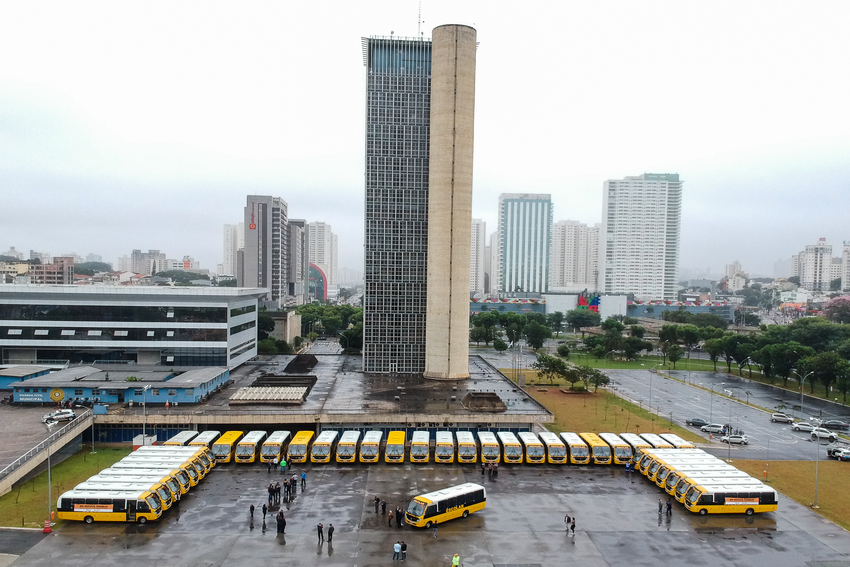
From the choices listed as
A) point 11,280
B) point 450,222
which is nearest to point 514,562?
point 450,222

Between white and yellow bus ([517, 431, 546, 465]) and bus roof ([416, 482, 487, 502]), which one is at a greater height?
bus roof ([416, 482, 487, 502])

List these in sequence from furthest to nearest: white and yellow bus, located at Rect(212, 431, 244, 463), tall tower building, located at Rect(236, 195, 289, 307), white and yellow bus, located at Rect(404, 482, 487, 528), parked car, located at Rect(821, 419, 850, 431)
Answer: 1. tall tower building, located at Rect(236, 195, 289, 307)
2. parked car, located at Rect(821, 419, 850, 431)
3. white and yellow bus, located at Rect(212, 431, 244, 463)
4. white and yellow bus, located at Rect(404, 482, 487, 528)

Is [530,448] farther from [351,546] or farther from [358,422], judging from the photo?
[351,546]

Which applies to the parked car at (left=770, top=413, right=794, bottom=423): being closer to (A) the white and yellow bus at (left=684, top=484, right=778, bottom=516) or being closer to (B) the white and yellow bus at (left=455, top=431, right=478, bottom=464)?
(A) the white and yellow bus at (left=684, top=484, right=778, bottom=516)

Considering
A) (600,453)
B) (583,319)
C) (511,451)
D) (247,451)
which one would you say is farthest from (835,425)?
(583,319)

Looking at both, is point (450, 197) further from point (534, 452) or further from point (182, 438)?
point (182, 438)

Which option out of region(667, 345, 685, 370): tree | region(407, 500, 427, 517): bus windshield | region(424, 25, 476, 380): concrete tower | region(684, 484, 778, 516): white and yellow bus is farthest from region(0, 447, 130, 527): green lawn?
region(667, 345, 685, 370): tree

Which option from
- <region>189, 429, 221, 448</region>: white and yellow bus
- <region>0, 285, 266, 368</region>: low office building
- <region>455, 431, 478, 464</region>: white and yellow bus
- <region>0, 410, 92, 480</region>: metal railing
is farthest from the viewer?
<region>0, 285, 266, 368</region>: low office building
